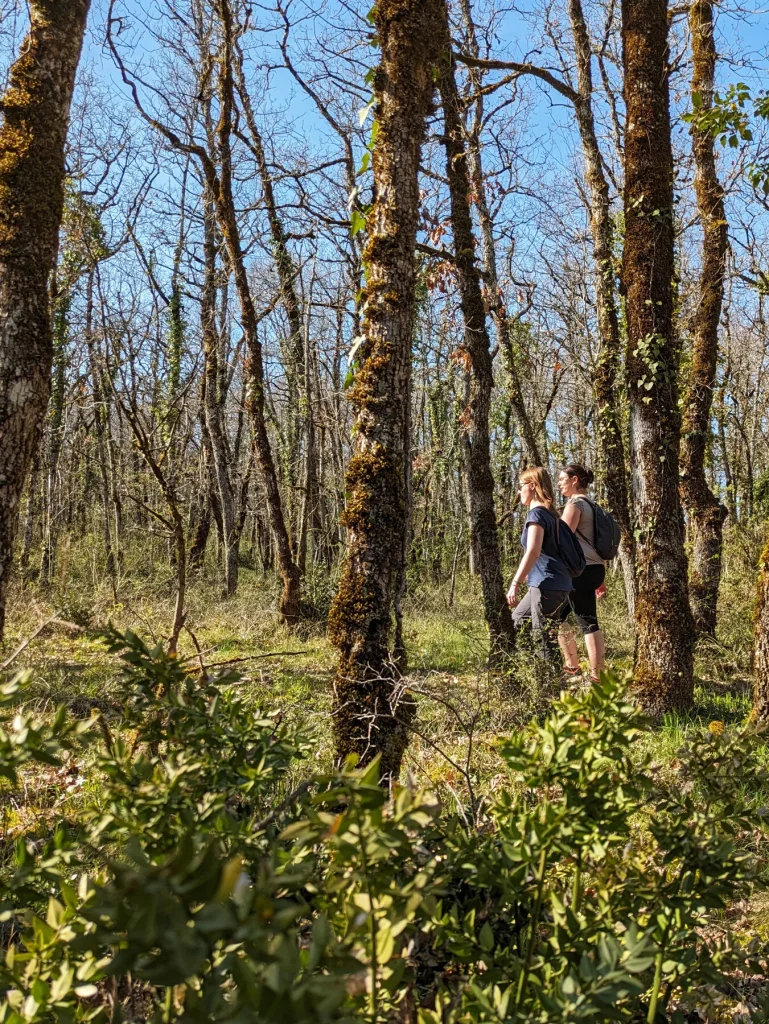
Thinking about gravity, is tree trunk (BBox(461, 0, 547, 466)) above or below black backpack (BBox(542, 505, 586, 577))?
above

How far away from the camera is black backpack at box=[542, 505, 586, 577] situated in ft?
19.7

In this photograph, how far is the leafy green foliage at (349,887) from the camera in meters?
0.76

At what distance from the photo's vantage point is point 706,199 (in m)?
8.29

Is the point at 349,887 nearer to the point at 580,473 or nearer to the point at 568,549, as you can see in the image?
the point at 568,549

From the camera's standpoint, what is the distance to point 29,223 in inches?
164

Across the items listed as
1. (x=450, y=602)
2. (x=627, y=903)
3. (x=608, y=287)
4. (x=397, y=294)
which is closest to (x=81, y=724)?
(x=627, y=903)

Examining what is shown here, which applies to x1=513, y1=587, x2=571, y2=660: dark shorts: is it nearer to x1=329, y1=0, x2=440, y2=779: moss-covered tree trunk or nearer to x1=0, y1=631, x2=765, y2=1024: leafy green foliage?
x1=329, y1=0, x2=440, y2=779: moss-covered tree trunk

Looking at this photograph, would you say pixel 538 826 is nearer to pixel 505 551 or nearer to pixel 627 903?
pixel 627 903

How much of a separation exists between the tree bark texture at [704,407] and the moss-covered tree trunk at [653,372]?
281 centimetres

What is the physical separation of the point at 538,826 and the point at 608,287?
8.33 meters

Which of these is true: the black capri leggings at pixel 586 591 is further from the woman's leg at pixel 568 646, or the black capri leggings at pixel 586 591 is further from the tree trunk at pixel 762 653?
the tree trunk at pixel 762 653

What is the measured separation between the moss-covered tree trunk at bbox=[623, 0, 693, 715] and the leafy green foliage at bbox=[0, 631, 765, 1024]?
12.1 feet

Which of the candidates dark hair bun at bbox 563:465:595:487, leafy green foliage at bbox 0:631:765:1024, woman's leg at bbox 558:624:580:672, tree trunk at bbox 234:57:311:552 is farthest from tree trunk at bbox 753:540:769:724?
tree trunk at bbox 234:57:311:552

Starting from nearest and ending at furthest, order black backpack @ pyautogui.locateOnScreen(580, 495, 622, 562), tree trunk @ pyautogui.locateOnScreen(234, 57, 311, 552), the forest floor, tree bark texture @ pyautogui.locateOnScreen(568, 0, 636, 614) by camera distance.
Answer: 1. the forest floor
2. black backpack @ pyautogui.locateOnScreen(580, 495, 622, 562)
3. tree bark texture @ pyautogui.locateOnScreen(568, 0, 636, 614)
4. tree trunk @ pyautogui.locateOnScreen(234, 57, 311, 552)
